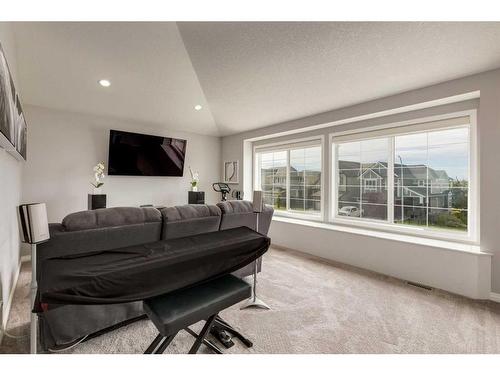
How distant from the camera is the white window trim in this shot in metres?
2.72

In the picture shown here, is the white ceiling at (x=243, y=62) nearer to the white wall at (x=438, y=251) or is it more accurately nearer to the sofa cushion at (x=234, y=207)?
the white wall at (x=438, y=251)

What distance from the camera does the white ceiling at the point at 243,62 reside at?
7.66 ft

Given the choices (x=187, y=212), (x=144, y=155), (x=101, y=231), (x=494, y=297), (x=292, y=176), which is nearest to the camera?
(x=101, y=231)

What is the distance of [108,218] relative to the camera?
1.73m

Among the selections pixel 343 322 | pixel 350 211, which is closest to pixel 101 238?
pixel 343 322

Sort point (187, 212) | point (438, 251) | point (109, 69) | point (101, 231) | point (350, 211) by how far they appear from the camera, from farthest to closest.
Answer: point (350, 211) < point (109, 69) < point (438, 251) < point (187, 212) < point (101, 231)

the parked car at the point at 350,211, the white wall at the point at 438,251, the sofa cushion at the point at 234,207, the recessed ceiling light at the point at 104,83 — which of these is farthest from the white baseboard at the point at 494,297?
the recessed ceiling light at the point at 104,83

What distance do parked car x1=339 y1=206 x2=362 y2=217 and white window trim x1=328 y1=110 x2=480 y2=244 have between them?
0.08m

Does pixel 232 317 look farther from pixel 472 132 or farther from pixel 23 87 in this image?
pixel 23 87

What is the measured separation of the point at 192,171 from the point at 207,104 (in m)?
1.69

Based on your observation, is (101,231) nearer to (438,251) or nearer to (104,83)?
(104,83)

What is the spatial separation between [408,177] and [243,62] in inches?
110
